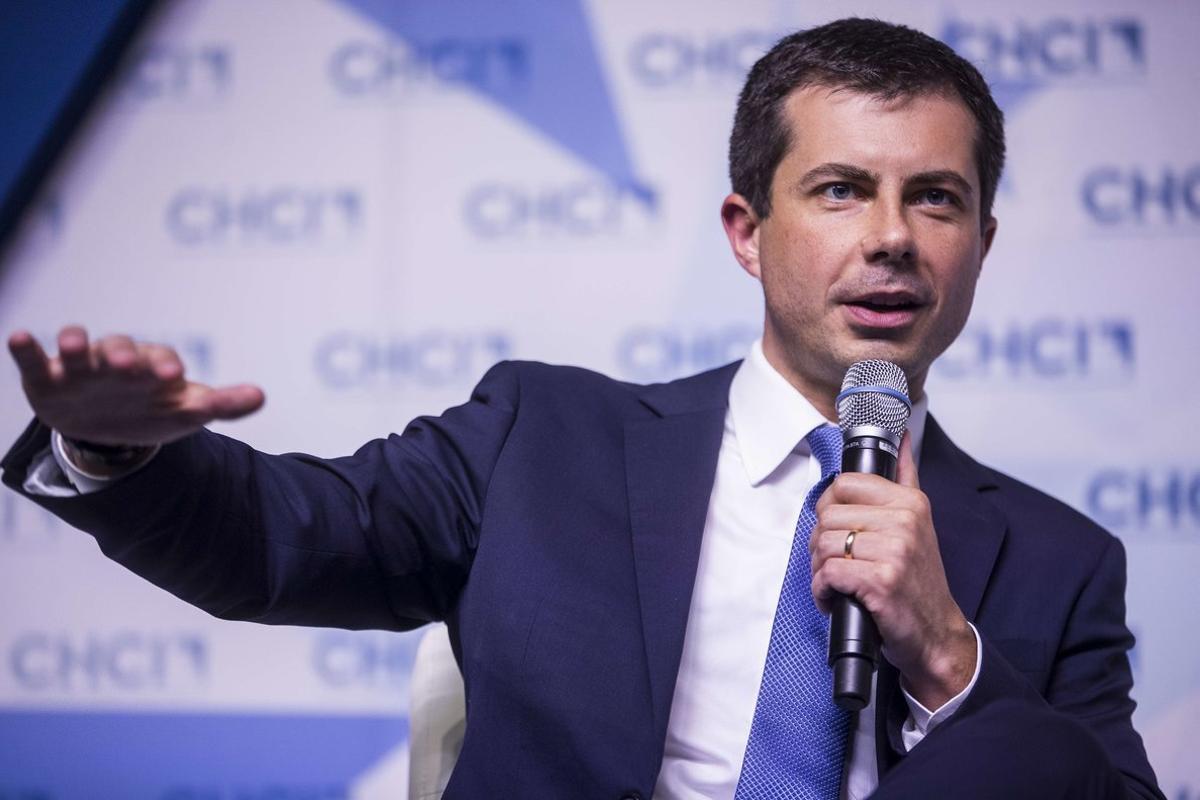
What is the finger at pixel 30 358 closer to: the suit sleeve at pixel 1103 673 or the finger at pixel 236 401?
the finger at pixel 236 401

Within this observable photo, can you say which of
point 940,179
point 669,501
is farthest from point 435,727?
point 940,179

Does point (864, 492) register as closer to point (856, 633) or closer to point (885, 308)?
point (856, 633)

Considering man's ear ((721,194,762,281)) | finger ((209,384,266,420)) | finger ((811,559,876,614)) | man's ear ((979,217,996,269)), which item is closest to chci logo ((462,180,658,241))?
man's ear ((721,194,762,281))

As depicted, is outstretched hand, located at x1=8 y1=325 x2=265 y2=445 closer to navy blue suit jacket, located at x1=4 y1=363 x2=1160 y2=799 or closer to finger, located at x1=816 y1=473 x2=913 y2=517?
navy blue suit jacket, located at x1=4 y1=363 x2=1160 y2=799

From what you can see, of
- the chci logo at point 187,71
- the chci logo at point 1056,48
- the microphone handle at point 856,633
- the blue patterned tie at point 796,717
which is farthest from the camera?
the chci logo at point 187,71

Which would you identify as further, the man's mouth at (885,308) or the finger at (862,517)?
the man's mouth at (885,308)

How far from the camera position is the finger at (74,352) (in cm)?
117

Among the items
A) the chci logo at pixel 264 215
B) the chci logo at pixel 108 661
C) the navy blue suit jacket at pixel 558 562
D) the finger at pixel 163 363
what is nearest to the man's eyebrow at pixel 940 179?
the navy blue suit jacket at pixel 558 562

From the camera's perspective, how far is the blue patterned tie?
1620mm

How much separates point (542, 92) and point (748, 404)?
1.19 metres

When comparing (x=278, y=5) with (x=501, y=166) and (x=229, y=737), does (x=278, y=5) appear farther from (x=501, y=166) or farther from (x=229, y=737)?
(x=229, y=737)

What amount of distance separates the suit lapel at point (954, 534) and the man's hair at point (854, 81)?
40 centimetres

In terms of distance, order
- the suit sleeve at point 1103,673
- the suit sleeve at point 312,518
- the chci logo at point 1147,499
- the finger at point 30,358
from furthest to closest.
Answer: the chci logo at point 1147,499, the suit sleeve at point 1103,673, the suit sleeve at point 312,518, the finger at point 30,358

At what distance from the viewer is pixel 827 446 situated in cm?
183
